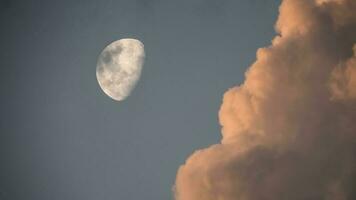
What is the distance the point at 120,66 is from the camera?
125 ft

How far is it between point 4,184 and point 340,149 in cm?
4909

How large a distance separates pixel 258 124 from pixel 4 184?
43533 mm

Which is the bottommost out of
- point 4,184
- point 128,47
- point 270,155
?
point 270,155

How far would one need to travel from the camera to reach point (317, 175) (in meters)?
28.8

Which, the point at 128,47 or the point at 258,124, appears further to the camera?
the point at 128,47

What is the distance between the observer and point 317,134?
30.2 meters

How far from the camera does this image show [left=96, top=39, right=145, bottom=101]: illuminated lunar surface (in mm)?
38156

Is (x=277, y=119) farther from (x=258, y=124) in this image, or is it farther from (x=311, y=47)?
(x=311, y=47)

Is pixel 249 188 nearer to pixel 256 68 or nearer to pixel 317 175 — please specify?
pixel 317 175

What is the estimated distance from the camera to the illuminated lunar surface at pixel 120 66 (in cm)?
3816

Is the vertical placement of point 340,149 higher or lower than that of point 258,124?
lower

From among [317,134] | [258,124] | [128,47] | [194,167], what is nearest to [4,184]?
[128,47]

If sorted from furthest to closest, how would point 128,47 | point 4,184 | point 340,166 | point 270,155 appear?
1. point 4,184
2. point 128,47
3. point 270,155
4. point 340,166

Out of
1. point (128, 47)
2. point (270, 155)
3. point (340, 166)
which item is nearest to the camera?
point (340, 166)
